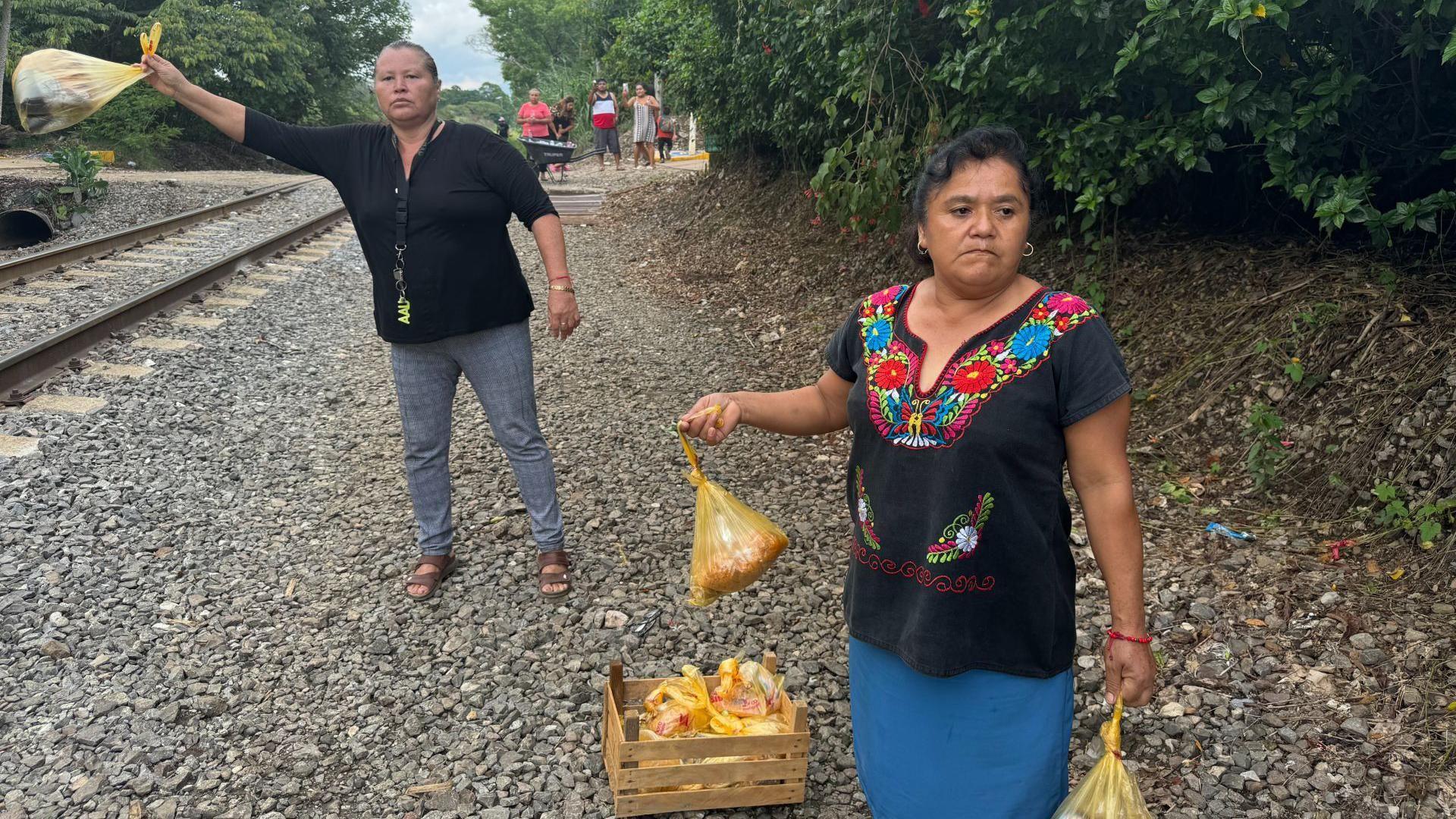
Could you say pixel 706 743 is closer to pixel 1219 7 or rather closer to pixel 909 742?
pixel 909 742

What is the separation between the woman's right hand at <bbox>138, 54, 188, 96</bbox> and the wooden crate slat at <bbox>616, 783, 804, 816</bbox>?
309 cm

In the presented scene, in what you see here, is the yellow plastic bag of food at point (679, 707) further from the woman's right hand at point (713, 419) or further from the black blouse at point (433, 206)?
the black blouse at point (433, 206)

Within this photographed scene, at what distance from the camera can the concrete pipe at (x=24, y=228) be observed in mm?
13375

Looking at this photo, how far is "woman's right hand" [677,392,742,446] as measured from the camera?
246cm

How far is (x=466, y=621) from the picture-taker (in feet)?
13.8

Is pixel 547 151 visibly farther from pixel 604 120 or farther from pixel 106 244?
pixel 106 244

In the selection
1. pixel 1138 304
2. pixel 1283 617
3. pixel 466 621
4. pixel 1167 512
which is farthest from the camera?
pixel 1138 304

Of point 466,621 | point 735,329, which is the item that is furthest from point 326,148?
point 735,329

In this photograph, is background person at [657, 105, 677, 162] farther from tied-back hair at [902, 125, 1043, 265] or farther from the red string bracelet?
the red string bracelet

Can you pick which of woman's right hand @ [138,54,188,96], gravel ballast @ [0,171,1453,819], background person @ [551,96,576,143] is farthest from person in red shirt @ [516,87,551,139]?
woman's right hand @ [138,54,188,96]

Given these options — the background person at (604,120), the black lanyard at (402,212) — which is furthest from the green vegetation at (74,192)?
the black lanyard at (402,212)

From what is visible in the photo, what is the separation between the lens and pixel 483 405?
14.2 feet

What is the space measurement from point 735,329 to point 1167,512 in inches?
216

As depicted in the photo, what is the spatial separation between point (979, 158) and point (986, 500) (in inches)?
27.6
